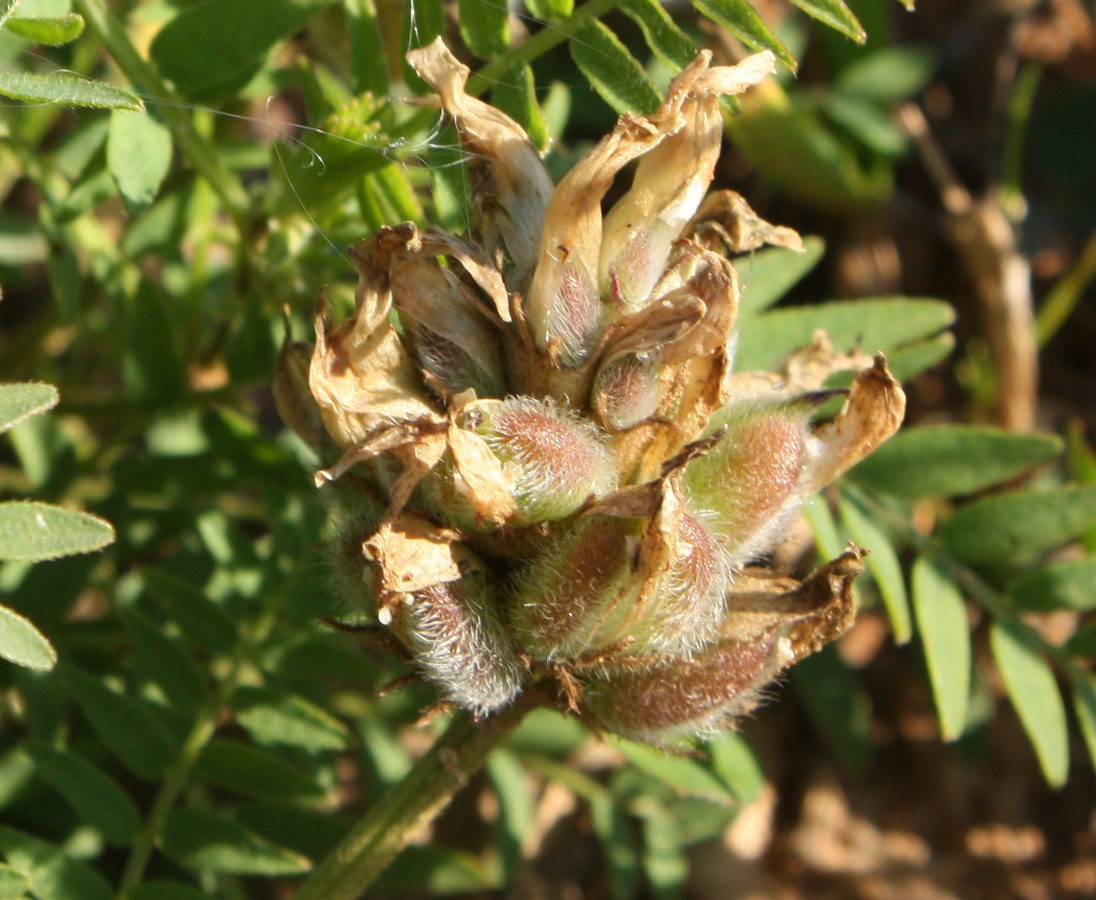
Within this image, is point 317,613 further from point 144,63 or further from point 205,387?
point 144,63

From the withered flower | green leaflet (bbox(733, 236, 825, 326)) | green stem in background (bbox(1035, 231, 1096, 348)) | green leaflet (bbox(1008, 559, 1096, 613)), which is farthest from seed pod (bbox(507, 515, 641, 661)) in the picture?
green stem in background (bbox(1035, 231, 1096, 348))

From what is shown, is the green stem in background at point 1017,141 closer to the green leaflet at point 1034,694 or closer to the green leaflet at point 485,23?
the green leaflet at point 1034,694

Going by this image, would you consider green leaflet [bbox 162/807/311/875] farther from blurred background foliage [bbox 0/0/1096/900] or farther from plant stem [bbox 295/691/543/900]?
plant stem [bbox 295/691/543/900]

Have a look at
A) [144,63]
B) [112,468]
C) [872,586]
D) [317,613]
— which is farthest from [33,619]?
[872,586]

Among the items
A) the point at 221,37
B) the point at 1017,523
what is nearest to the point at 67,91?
the point at 221,37

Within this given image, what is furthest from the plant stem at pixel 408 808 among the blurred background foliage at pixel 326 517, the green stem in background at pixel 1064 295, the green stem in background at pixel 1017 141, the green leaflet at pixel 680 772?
the green stem in background at pixel 1017 141

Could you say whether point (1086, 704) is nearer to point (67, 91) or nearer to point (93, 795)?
point (93, 795)
